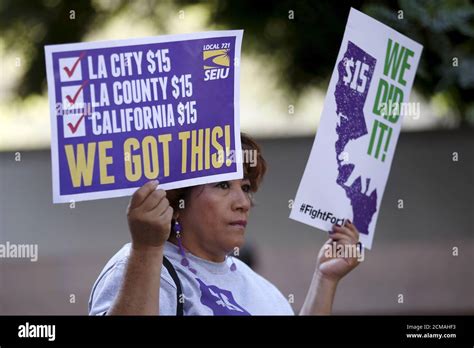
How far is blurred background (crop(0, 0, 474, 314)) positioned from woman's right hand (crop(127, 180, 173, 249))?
393 mm

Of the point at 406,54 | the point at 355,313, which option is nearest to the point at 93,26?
the point at 406,54

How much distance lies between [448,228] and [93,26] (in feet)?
5.35

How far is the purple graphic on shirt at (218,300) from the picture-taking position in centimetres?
366

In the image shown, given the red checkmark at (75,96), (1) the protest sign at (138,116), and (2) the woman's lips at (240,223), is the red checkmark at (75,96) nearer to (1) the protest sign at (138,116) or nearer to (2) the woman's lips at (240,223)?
(1) the protest sign at (138,116)

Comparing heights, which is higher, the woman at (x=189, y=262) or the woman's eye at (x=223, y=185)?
the woman's eye at (x=223, y=185)

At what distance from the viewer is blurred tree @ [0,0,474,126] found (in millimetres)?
4160

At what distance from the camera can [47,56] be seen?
3783 mm

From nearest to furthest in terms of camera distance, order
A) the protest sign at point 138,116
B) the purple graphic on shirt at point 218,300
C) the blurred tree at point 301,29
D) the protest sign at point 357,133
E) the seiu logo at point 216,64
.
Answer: the purple graphic on shirt at point 218,300
the protest sign at point 138,116
the seiu logo at point 216,64
the protest sign at point 357,133
the blurred tree at point 301,29

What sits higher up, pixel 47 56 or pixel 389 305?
pixel 47 56

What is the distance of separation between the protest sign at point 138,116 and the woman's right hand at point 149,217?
0.51 feet

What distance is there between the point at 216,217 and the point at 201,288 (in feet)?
0.83
